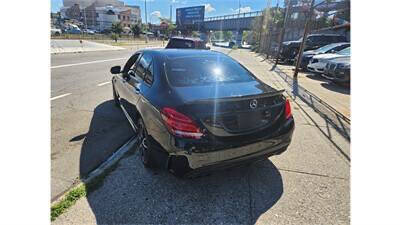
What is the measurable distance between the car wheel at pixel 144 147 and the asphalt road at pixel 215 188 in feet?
0.39

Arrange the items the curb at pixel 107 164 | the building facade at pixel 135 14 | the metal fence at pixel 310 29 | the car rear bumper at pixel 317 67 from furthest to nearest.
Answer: the building facade at pixel 135 14 < the car rear bumper at pixel 317 67 < the metal fence at pixel 310 29 < the curb at pixel 107 164

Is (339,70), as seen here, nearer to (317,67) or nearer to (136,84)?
(317,67)

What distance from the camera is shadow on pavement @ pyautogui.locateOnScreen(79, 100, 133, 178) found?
130 inches

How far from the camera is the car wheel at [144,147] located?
9.45ft

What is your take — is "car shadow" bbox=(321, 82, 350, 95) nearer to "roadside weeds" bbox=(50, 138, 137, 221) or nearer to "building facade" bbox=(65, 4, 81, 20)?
"roadside weeds" bbox=(50, 138, 137, 221)

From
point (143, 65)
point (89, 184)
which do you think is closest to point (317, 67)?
point (143, 65)

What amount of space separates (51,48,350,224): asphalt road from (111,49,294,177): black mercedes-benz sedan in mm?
360

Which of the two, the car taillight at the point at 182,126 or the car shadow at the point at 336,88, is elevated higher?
the car shadow at the point at 336,88

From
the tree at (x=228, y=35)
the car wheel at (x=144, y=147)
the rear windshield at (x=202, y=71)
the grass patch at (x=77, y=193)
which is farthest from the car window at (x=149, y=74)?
the tree at (x=228, y=35)

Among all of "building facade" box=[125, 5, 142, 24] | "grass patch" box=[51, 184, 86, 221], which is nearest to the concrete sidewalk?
"grass patch" box=[51, 184, 86, 221]

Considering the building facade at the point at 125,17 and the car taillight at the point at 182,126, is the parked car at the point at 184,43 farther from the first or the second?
the building facade at the point at 125,17

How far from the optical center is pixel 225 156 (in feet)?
7.82

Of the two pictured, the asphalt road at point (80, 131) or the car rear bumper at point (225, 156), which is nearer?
the car rear bumper at point (225, 156)
